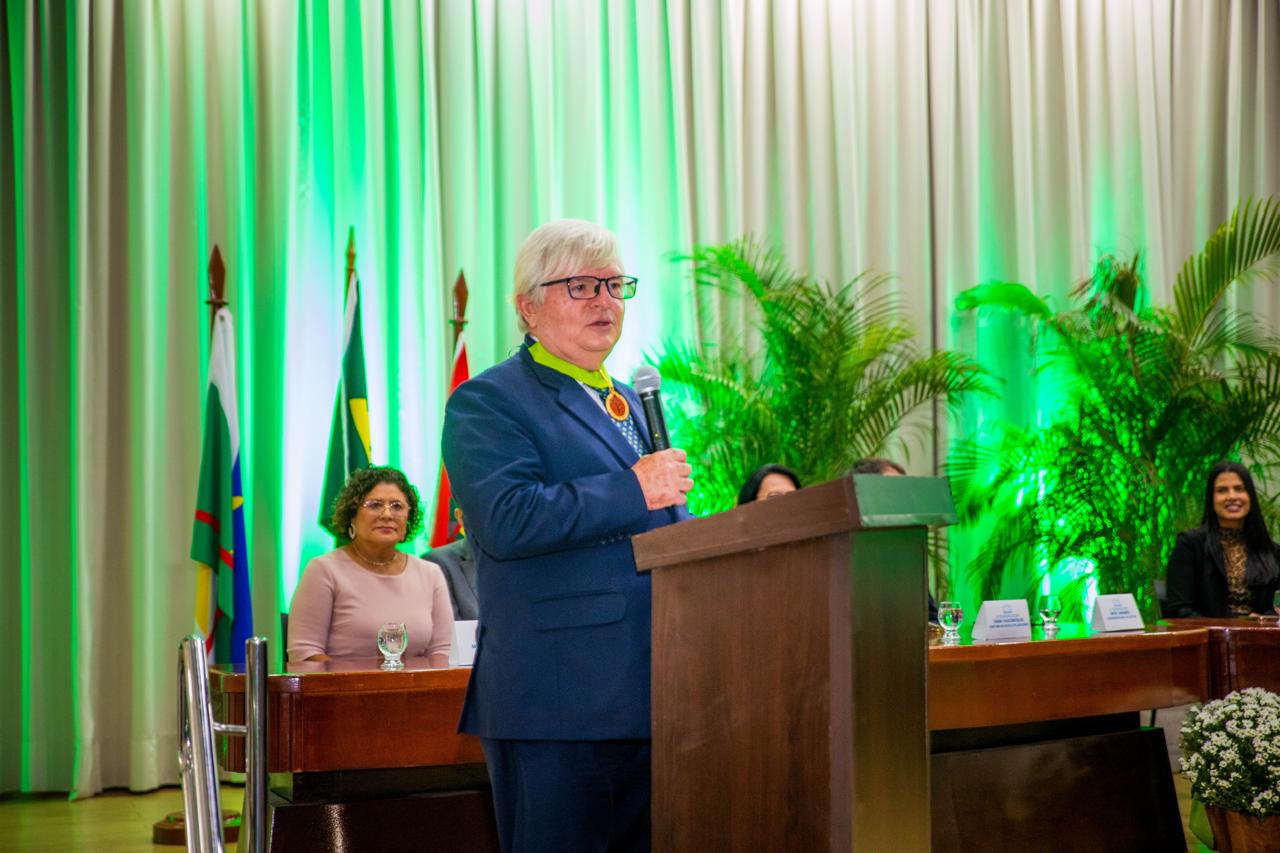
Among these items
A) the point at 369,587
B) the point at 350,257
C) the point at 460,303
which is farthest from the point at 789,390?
the point at 369,587

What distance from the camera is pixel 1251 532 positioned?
17.6 feet

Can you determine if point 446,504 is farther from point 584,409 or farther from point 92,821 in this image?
point 584,409

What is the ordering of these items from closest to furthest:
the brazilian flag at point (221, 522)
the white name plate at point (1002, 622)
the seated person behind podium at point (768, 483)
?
1. the white name plate at point (1002, 622)
2. the seated person behind podium at point (768, 483)
3. the brazilian flag at point (221, 522)

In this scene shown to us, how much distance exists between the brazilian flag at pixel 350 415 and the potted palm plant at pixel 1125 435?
3.20 metres

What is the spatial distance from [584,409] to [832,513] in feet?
2.93

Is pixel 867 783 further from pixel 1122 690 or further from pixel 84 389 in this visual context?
pixel 84 389

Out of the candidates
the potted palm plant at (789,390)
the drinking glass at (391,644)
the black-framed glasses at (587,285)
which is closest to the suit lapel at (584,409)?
the black-framed glasses at (587,285)

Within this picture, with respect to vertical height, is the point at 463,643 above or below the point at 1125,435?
below

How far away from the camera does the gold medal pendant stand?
201cm

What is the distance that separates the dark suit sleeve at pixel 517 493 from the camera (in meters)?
1.75

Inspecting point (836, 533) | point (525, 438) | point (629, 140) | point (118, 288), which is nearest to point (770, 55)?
point (629, 140)

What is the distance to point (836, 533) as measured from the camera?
1103mm

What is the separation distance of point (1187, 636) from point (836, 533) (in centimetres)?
305

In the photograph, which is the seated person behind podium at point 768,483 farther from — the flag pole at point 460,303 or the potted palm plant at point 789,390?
the flag pole at point 460,303
